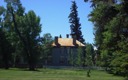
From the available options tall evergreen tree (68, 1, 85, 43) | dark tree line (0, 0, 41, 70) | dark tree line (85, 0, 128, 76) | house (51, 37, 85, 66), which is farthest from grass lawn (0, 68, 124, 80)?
tall evergreen tree (68, 1, 85, 43)

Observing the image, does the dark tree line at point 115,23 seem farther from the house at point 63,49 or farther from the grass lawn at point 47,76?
the house at point 63,49

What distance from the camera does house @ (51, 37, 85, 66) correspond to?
117m

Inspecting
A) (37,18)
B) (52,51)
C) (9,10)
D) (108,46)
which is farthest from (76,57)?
(108,46)

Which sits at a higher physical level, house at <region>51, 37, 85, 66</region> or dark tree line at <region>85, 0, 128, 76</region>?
house at <region>51, 37, 85, 66</region>

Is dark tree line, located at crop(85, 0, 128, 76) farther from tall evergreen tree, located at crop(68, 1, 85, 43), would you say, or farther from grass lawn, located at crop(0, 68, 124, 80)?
tall evergreen tree, located at crop(68, 1, 85, 43)

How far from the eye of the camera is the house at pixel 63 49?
117 meters

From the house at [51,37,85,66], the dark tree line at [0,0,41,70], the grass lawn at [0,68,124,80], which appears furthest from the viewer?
the house at [51,37,85,66]

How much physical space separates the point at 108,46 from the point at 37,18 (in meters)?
58.3

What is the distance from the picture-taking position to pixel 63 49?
119 metres

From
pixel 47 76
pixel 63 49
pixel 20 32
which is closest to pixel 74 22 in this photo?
pixel 63 49

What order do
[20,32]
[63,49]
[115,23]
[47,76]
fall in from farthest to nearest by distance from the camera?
[63,49] < [20,32] < [47,76] < [115,23]

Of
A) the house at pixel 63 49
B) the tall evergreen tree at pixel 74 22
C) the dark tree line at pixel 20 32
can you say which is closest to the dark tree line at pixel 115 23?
the dark tree line at pixel 20 32

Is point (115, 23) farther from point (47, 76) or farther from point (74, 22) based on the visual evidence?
point (74, 22)

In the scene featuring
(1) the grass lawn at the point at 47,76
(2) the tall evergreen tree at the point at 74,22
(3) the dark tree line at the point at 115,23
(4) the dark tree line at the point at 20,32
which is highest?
(2) the tall evergreen tree at the point at 74,22
